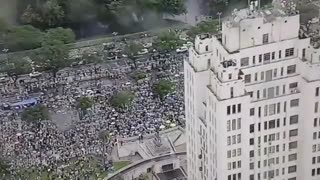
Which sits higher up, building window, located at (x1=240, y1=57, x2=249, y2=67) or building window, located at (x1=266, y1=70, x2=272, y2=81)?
building window, located at (x1=240, y1=57, x2=249, y2=67)

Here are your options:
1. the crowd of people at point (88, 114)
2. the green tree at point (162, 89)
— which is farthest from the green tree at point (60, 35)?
the green tree at point (162, 89)

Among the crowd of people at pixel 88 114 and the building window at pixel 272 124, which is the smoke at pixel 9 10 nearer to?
the crowd of people at pixel 88 114

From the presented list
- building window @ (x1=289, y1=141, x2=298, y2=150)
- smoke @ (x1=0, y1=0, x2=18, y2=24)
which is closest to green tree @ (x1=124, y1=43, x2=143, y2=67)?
smoke @ (x1=0, y1=0, x2=18, y2=24)

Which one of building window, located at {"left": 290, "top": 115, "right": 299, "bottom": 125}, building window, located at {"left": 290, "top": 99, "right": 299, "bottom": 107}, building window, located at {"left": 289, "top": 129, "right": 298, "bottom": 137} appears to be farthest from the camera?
building window, located at {"left": 289, "top": 129, "right": 298, "bottom": 137}

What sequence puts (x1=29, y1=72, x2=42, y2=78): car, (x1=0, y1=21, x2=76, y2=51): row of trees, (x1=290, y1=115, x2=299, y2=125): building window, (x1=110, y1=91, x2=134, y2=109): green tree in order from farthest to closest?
(x1=0, y1=21, x2=76, y2=51): row of trees
(x1=29, y1=72, x2=42, y2=78): car
(x1=110, y1=91, x2=134, y2=109): green tree
(x1=290, y1=115, x2=299, y2=125): building window

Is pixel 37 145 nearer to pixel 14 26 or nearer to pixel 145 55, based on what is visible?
pixel 145 55

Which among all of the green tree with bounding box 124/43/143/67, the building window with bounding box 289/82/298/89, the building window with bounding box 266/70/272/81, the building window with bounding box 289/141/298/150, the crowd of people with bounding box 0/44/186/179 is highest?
the building window with bounding box 266/70/272/81

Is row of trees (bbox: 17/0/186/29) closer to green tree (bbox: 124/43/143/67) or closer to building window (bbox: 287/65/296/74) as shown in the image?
green tree (bbox: 124/43/143/67)
